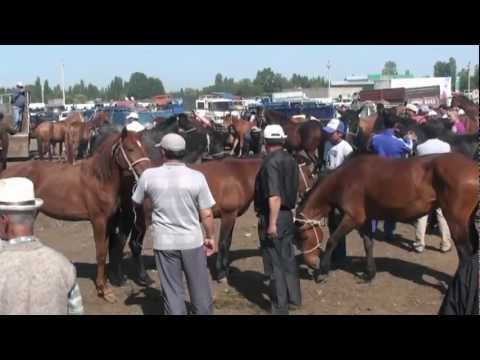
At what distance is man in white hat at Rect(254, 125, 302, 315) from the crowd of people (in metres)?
0.01

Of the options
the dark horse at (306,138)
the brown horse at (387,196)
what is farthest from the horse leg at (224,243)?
the dark horse at (306,138)

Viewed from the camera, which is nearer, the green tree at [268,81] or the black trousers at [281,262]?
the black trousers at [281,262]

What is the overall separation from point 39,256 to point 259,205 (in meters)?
3.68

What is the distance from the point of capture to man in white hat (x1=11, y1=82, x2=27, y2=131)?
63.8 ft

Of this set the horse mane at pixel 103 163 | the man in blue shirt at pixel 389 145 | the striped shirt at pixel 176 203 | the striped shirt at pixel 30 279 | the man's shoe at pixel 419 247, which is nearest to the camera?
the striped shirt at pixel 30 279

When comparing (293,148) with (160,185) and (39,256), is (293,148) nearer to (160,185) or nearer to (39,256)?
(160,185)

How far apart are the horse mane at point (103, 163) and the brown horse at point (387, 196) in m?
Result: 2.52

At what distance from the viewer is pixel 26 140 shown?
1848cm

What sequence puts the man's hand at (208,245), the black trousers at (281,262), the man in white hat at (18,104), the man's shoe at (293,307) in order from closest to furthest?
the man's hand at (208,245), the black trousers at (281,262), the man's shoe at (293,307), the man in white hat at (18,104)

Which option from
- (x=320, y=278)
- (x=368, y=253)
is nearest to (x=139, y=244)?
(x=320, y=278)

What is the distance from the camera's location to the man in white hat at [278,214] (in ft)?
19.9

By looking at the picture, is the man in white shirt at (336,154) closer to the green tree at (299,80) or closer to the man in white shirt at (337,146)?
the man in white shirt at (337,146)

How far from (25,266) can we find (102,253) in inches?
161

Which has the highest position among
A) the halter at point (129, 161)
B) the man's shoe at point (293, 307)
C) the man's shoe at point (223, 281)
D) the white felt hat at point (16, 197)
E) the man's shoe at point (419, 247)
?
the white felt hat at point (16, 197)
